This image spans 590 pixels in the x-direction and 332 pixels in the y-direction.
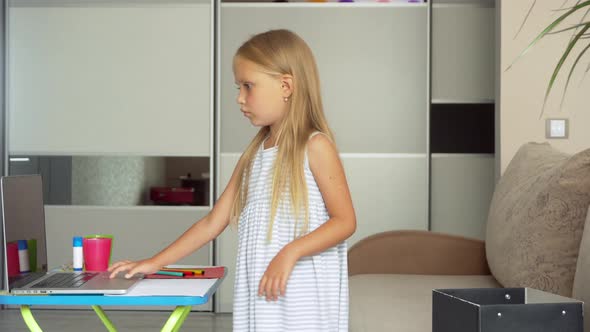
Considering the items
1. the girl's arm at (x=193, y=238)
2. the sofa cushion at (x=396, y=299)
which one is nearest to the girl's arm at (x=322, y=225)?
the girl's arm at (x=193, y=238)

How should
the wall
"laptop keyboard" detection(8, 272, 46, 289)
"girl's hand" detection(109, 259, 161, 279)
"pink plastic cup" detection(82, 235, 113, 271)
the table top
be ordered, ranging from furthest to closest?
the wall → "pink plastic cup" detection(82, 235, 113, 271) → "girl's hand" detection(109, 259, 161, 279) → "laptop keyboard" detection(8, 272, 46, 289) → the table top

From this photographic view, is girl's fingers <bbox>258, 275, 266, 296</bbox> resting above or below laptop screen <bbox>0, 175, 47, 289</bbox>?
below

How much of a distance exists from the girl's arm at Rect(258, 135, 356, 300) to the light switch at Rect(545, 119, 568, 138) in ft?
6.90

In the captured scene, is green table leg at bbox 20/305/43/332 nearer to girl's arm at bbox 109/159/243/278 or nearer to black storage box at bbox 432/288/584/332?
girl's arm at bbox 109/159/243/278

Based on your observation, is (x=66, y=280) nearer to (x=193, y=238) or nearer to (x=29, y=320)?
(x=29, y=320)

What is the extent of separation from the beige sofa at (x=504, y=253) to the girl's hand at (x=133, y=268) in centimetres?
58

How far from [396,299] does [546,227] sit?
0.52 meters

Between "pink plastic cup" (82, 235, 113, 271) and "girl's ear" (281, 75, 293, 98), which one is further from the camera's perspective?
"pink plastic cup" (82, 235, 113, 271)

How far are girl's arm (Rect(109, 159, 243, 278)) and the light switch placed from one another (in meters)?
2.12

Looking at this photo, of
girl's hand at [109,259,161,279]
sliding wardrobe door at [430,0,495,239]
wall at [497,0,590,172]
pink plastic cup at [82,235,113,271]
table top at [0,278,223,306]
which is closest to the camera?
table top at [0,278,223,306]

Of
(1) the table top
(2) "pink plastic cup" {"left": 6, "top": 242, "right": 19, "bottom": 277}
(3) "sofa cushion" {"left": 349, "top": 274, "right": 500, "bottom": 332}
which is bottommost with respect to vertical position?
(3) "sofa cushion" {"left": 349, "top": 274, "right": 500, "bottom": 332}

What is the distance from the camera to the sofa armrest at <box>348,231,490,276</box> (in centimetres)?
296

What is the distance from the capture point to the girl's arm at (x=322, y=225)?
1637mm

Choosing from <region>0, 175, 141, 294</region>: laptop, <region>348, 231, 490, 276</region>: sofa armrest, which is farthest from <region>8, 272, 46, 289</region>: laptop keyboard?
<region>348, 231, 490, 276</region>: sofa armrest
